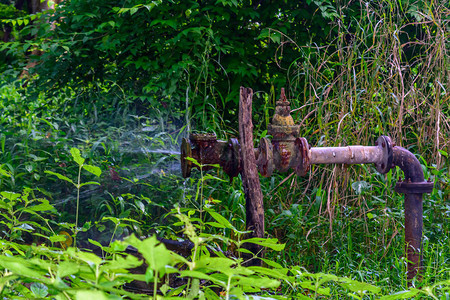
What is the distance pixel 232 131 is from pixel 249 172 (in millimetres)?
1602

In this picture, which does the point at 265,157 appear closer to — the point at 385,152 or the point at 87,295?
the point at 385,152

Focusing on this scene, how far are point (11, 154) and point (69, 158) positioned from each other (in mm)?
472

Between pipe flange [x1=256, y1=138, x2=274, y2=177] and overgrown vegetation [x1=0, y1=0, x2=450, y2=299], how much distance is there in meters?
0.30

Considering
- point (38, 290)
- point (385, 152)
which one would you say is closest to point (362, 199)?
point (385, 152)

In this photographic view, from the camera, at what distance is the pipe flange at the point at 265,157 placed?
2.05 m

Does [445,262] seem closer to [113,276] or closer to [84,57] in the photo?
[113,276]

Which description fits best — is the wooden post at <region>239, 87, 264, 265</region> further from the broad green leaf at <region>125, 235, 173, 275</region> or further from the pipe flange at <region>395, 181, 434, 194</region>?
the broad green leaf at <region>125, 235, 173, 275</region>

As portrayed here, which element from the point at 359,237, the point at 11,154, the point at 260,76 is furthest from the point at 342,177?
the point at 11,154

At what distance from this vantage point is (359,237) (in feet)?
9.15

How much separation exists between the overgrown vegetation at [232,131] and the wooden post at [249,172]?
0.15 metres

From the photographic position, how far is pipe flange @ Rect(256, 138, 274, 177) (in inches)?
80.7

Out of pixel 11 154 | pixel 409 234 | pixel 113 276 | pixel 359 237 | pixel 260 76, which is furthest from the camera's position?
pixel 260 76

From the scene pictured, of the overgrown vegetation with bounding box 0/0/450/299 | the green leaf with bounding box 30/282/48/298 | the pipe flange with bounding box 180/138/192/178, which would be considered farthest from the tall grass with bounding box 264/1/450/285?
the green leaf with bounding box 30/282/48/298

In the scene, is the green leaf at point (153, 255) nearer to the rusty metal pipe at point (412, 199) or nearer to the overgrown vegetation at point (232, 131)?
the overgrown vegetation at point (232, 131)
